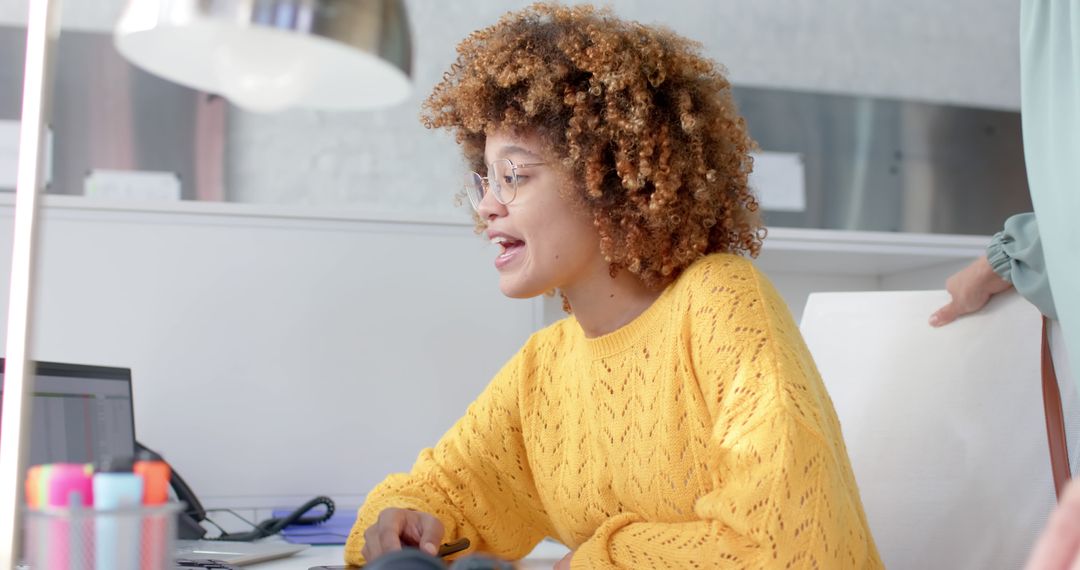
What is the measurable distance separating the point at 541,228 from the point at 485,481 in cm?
40

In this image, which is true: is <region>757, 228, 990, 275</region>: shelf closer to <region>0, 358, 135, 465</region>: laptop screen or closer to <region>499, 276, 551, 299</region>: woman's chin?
<region>499, 276, 551, 299</region>: woman's chin

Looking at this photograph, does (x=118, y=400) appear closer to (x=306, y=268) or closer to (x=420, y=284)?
(x=306, y=268)

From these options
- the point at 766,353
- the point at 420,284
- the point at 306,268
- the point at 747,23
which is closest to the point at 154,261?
the point at 306,268

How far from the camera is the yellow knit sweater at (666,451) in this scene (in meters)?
0.93

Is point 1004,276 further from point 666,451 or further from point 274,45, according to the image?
point 274,45

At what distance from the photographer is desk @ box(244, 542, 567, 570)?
131cm

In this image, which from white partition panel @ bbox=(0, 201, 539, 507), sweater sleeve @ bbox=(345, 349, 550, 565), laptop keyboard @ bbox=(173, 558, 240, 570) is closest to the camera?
laptop keyboard @ bbox=(173, 558, 240, 570)

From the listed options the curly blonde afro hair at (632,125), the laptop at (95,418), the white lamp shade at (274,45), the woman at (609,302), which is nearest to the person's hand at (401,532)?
the woman at (609,302)

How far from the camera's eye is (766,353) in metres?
1.02

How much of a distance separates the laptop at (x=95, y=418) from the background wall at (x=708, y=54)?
1.49 m

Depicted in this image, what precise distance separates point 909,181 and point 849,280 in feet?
3.78

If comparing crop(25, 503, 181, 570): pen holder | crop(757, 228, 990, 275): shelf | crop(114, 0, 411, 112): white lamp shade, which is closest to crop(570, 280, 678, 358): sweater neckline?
crop(114, 0, 411, 112): white lamp shade

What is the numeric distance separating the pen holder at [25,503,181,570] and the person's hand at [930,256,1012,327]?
103cm

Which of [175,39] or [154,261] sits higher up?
[175,39]
